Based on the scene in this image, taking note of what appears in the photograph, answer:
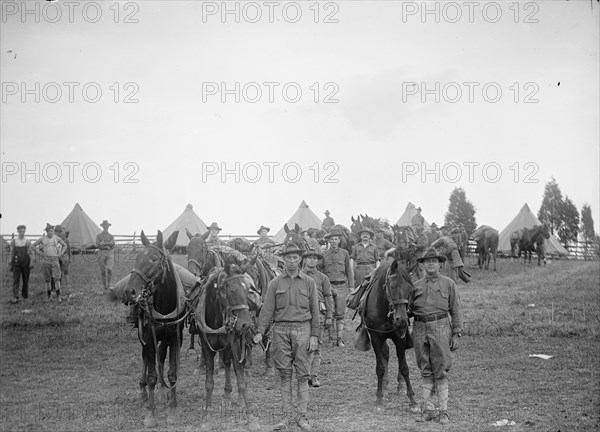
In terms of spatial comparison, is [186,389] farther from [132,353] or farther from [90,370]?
[132,353]

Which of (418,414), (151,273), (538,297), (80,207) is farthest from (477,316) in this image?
(80,207)

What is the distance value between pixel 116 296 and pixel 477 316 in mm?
9366

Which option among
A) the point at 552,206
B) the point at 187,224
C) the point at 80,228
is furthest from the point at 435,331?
the point at 552,206

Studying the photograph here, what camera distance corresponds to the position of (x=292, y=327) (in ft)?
23.0

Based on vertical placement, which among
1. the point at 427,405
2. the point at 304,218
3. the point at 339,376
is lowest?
the point at 339,376

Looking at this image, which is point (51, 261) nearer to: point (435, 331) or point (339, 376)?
point (339, 376)

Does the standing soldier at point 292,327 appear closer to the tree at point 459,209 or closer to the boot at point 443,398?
the boot at point 443,398

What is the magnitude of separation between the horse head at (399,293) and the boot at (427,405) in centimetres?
72

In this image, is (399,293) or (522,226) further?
(522,226)

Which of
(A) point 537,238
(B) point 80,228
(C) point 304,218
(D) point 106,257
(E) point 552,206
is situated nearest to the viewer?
(D) point 106,257

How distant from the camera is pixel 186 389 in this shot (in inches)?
Answer: 352

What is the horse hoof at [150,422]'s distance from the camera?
7.03 m

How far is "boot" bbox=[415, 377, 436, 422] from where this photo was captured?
7066mm

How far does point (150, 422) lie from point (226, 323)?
1.49 m
